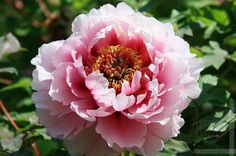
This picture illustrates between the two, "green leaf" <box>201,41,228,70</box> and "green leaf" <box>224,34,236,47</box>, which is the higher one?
"green leaf" <box>201,41,228,70</box>

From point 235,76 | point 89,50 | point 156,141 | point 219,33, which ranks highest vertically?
point 89,50

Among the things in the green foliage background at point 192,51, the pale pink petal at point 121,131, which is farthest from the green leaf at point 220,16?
the pale pink petal at point 121,131

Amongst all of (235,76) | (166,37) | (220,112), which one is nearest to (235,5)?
(235,76)

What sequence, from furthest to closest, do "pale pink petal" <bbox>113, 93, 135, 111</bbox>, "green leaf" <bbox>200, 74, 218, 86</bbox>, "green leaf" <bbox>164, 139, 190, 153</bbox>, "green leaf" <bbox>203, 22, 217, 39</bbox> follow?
Answer: "green leaf" <bbox>203, 22, 217, 39</bbox> < "green leaf" <bbox>200, 74, 218, 86</bbox> < "green leaf" <bbox>164, 139, 190, 153</bbox> < "pale pink petal" <bbox>113, 93, 135, 111</bbox>

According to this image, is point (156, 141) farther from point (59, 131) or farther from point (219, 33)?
point (219, 33)

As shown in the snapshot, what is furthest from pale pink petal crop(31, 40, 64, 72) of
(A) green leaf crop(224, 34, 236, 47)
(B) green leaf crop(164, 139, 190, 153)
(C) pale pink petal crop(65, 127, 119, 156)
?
(A) green leaf crop(224, 34, 236, 47)

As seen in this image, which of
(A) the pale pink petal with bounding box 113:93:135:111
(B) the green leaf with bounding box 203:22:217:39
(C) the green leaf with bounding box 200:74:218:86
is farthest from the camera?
(B) the green leaf with bounding box 203:22:217:39

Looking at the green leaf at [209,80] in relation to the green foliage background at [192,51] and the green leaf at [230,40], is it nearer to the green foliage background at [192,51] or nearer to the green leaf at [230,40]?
the green foliage background at [192,51]

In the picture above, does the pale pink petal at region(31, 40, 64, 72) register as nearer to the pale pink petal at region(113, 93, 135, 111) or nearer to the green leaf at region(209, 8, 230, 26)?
the pale pink petal at region(113, 93, 135, 111)
